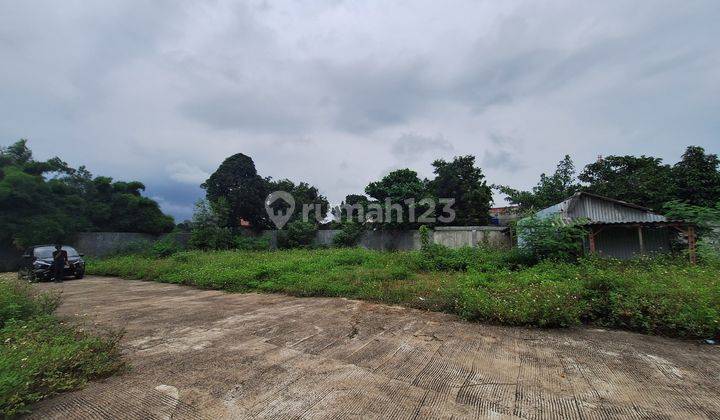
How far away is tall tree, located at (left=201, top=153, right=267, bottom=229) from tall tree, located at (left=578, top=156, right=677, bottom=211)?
57.8ft

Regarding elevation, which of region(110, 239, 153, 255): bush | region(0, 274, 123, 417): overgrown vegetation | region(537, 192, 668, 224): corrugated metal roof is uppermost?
region(537, 192, 668, 224): corrugated metal roof

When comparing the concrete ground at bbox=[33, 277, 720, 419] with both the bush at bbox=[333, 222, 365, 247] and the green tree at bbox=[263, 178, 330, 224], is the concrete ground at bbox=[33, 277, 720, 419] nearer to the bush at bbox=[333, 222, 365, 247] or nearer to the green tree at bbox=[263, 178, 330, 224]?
the bush at bbox=[333, 222, 365, 247]

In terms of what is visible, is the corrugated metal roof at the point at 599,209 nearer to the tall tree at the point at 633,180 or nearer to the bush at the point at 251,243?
the tall tree at the point at 633,180

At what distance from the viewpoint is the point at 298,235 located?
51.1 ft

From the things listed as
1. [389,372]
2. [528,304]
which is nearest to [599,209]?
[528,304]

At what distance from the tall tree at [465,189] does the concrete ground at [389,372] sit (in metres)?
14.3

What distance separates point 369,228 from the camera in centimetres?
1565

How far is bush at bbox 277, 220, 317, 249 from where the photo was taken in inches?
611

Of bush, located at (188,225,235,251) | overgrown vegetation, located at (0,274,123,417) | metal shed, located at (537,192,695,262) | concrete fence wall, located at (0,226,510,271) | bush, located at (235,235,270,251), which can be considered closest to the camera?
overgrown vegetation, located at (0,274,123,417)

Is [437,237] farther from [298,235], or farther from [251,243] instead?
[251,243]

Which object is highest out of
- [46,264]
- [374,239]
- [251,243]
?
[374,239]

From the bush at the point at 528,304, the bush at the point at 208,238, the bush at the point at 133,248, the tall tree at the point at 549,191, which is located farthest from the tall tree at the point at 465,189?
the bush at the point at 133,248

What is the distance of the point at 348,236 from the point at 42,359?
12.9 m

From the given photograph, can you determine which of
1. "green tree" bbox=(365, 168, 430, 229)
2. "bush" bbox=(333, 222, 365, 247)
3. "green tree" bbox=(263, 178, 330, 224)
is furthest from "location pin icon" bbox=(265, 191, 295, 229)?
"green tree" bbox=(365, 168, 430, 229)
